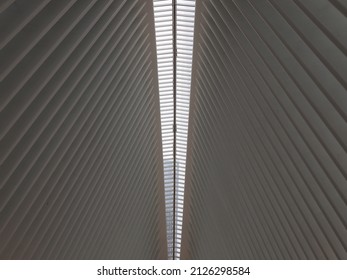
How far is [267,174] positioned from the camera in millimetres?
14398

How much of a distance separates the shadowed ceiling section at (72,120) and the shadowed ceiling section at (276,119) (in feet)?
9.22

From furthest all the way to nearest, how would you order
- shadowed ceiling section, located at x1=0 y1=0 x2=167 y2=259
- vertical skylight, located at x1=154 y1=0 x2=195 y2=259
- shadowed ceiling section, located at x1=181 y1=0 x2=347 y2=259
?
vertical skylight, located at x1=154 y1=0 x2=195 y2=259 → shadowed ceiling section, located at x1=0 y1=0 x2=167 y2=259 → shadowed ceiling section, located at x1=181 y1=0 x2=347 y2=259

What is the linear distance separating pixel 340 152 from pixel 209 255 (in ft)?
56.8

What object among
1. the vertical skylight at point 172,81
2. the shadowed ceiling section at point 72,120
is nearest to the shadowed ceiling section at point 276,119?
the vertical skylight at point 172,81

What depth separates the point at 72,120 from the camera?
13.0m

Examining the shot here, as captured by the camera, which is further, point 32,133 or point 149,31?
point 149,31

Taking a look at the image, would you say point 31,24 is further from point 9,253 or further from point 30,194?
point 9,253

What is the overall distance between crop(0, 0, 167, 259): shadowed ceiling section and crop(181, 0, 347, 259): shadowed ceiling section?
2.81m

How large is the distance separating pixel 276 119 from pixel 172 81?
8496 mm

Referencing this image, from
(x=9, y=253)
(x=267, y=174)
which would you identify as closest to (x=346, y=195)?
(x=267, y=174)

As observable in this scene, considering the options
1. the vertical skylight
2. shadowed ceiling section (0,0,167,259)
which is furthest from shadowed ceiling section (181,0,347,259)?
shadowed ceiling section (0,0,167,259)

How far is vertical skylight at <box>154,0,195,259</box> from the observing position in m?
17.3

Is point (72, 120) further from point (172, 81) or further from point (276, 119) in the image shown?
point (172, 81)

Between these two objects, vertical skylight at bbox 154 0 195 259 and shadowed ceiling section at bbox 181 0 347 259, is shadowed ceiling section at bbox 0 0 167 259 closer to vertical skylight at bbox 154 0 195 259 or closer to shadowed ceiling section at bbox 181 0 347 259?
vertical skylight at bbox 154 0 195 259
